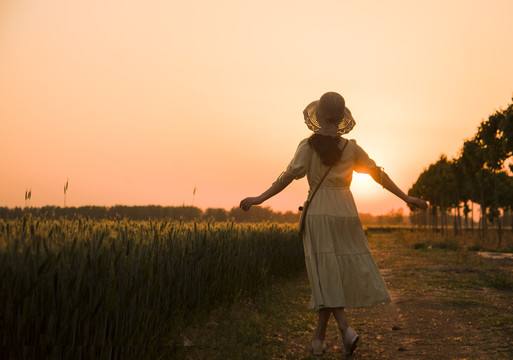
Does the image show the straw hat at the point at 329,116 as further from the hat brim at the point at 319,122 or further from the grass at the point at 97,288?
the grass at the point at 97,288

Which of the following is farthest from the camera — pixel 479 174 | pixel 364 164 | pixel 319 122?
pixel 479 174

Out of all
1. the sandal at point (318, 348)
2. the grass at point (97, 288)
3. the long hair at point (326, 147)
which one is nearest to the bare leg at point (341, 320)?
the sandal at point (318, 348)

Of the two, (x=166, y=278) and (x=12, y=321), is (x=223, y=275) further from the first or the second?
(x=12, y=321)

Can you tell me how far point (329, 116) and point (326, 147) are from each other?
1.04ft

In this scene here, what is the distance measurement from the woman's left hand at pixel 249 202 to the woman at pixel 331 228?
0.4 inches

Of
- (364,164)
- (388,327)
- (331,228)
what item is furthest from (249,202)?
(388,327)

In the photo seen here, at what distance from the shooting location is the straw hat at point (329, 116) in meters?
4.29

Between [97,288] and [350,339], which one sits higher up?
[97,288]

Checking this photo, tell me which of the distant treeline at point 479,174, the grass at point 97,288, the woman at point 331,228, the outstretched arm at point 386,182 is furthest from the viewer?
the distant treeline at point 479,174

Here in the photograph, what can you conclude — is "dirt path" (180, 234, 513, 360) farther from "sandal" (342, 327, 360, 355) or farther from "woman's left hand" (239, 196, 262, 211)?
"woman's left hand" (239, 196, 262, 211)

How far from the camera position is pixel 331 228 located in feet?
13.8

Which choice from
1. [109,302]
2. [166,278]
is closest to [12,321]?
[109,302]

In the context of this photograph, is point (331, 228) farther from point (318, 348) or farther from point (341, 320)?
point (318, 348)

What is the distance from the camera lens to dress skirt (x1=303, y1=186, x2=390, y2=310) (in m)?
4.15
